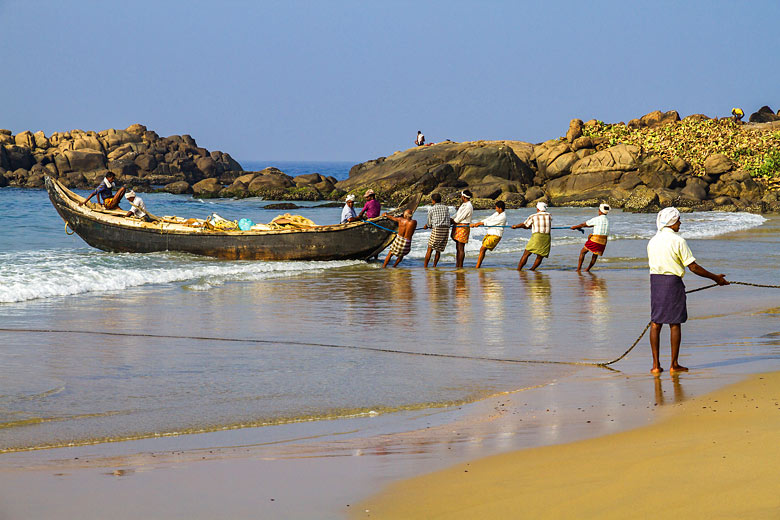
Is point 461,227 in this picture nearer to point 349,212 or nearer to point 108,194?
point 349,212

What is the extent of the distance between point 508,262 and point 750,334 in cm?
991

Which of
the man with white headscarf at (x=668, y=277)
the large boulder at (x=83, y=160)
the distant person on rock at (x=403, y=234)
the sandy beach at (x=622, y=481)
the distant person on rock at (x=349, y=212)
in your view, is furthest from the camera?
the large boulder at (x=83, y=160)

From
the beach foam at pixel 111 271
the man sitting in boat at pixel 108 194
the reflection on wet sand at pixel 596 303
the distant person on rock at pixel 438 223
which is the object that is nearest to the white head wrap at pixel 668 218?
the reflection on wet sand at pixel 596 303

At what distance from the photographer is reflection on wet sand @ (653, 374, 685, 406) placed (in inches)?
252

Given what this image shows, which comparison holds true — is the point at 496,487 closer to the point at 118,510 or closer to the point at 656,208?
the point at 118,510

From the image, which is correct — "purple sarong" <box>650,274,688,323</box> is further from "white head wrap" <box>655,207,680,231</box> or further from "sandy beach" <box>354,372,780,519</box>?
"sandy beach" <box>354,372,780,519</box>

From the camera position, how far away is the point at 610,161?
44.0 meters

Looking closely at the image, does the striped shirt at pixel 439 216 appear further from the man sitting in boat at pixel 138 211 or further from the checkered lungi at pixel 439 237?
the man sitting in boat at pixel 138 211

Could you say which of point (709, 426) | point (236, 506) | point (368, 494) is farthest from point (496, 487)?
point (709, 426)

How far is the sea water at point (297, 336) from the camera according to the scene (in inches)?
260

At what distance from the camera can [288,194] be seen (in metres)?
48.8

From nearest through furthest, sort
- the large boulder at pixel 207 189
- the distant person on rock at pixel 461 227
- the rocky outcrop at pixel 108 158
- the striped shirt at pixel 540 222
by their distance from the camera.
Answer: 1. the striped shirt at pixel 540 222
2. the distant person on rock at pixel 461 227
3. the large boulder at pixel 207 189
4. the rocky outcrop at pixel 108 158

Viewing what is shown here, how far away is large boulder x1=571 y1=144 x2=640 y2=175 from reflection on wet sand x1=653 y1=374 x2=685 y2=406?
124ft

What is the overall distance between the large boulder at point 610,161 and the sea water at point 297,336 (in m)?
25.1
